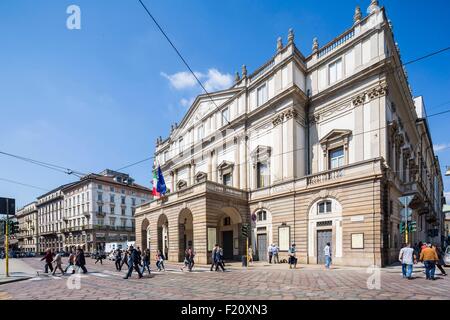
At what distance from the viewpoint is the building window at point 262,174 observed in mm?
26938

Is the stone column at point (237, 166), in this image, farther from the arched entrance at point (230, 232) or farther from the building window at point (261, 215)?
the building window at point (261, 215)

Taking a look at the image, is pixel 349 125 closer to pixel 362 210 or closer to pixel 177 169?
pixel 362 210

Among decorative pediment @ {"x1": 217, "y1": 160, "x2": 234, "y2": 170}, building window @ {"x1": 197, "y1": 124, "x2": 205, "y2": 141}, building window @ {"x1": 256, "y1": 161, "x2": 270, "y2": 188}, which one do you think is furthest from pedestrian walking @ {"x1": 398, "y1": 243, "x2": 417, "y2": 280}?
building window @ {"x1": 197, "y1": 124, "x2": 205, "y2": 141}

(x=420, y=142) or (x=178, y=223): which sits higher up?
(x=420, y=142)

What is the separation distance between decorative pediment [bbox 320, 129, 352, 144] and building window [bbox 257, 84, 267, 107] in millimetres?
7317

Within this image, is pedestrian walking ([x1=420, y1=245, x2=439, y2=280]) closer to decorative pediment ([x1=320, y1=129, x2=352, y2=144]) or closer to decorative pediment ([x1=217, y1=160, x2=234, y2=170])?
decorative pediment ([x1=320, y1=129, x2=352, y2=144])

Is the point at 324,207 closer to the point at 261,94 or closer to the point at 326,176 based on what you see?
the point at 326,176

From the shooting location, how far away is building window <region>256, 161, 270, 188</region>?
26.9 m

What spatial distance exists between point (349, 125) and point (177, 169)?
949 inches

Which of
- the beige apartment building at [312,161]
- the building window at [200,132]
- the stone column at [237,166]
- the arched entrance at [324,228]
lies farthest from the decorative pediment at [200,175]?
the arched entrance at [324,228]

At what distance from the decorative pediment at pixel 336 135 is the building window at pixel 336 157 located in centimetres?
91

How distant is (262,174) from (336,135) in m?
7.71
